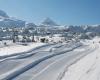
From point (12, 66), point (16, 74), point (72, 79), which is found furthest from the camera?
point (12, 66)

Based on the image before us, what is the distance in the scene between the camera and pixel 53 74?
2291cm

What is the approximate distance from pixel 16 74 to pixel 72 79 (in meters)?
4.85

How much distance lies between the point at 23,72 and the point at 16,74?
145 cm

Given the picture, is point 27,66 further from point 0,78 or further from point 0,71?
point 0,78

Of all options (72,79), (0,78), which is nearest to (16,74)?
(0,78)

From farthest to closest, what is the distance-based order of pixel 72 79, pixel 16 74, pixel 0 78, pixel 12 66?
pixel 12 66, pixel 16 74, pixel 72 79, pixel 0 78

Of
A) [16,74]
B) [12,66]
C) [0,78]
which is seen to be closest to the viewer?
[0,78]

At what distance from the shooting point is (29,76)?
21359 mm

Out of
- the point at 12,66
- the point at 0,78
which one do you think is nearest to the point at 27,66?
the point at 12,66

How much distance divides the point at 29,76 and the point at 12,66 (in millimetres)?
5328

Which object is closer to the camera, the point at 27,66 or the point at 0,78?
the point at 0,78

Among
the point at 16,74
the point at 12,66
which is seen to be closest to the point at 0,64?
the point at 12,66

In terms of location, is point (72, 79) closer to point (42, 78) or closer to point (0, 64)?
point (42, 78)

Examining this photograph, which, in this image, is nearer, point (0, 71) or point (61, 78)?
point (61, 78)
